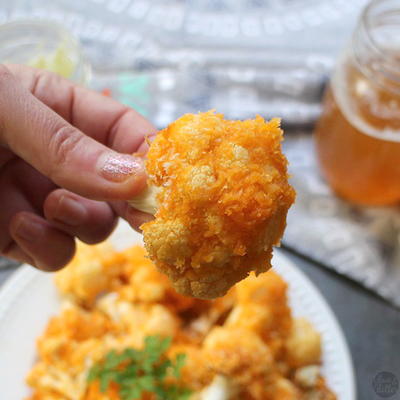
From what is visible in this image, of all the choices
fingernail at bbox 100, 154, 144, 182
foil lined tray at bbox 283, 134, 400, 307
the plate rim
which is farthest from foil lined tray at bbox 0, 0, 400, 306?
fingernail at bbox 100, 154, 144, 182

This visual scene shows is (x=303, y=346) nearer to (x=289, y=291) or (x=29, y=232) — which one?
(x=289, y=291)

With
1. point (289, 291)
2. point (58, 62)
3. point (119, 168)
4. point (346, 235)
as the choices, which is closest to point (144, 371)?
point (289, 291)

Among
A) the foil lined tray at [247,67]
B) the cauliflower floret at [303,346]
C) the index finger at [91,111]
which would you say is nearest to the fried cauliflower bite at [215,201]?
the index finger at [91,111]

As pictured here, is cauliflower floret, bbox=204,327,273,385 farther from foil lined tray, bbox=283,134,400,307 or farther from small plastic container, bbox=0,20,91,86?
small plastic container, bbox=0,20,91,86

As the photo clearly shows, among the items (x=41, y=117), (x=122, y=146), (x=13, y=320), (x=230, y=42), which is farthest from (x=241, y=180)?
(x=230, y=42)

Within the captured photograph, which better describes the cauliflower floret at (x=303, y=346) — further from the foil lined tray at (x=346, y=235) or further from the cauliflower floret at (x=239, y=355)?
the foil lined tray at (x=346, y=235)

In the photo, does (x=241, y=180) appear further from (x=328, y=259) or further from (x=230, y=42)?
(x=230, y=42)
